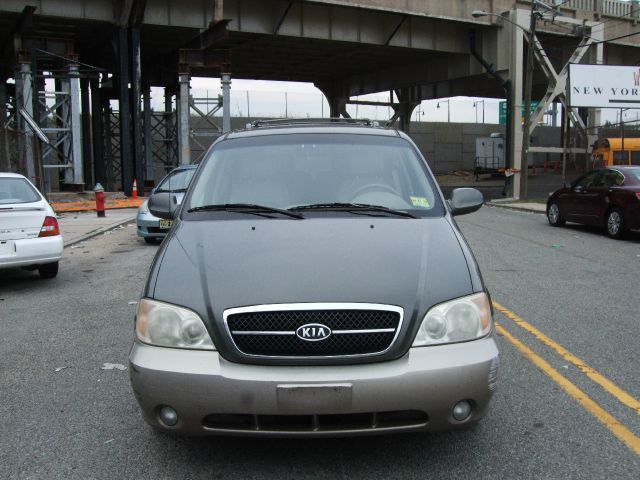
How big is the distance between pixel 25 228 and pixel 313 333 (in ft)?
22.1

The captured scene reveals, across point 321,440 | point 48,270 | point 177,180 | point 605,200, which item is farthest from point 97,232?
point 321,440

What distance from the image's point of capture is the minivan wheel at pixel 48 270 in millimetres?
9258

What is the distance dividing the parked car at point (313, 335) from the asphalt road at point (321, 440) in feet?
1.42

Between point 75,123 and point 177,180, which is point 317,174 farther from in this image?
point 75,123

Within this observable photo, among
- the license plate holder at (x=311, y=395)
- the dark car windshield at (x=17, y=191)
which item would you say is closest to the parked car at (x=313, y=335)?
the license plate holder at (x=311, y=395)

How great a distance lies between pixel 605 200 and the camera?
14.5m

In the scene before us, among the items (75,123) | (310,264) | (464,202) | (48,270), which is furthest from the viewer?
(75,123)

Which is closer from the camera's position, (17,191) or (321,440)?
(321,440)

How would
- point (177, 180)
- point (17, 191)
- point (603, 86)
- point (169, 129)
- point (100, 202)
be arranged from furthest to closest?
1. point (169, 129)
2. point (603, 86)
3. point (100, 202)
4. point (177, 180)
5. point (17, 191)

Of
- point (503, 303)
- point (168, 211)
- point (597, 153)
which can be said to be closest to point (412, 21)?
point (597, 153)

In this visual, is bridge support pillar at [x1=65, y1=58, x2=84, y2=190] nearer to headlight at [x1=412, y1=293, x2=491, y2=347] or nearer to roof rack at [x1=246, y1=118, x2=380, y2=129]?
roof rack at [x1=246, y1=118, x2=380, y2=129]

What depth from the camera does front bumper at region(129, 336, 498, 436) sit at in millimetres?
2893

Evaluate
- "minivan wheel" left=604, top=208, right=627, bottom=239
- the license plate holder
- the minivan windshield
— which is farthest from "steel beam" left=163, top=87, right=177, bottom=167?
the license plate holder

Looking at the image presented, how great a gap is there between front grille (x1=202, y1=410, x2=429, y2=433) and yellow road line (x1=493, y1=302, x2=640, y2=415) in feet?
6.36
